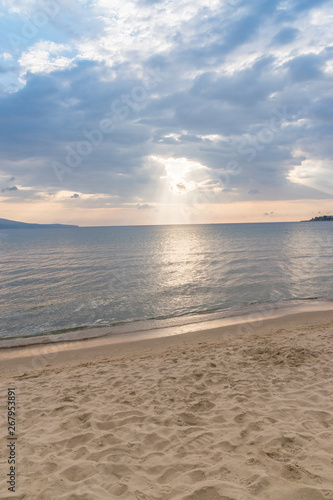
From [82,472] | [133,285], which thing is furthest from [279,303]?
[82,472]

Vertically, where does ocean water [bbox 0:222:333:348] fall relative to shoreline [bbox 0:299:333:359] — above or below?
above

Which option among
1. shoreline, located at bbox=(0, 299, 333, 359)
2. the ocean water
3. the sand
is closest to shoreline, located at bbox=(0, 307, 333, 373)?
shoreline, located at bbox=(0, 299, 333, 359)

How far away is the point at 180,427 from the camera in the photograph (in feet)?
19.9

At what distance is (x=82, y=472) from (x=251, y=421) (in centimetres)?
335

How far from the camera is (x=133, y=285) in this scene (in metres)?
27.3

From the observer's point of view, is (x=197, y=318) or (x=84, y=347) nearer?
(x=84, y=347)

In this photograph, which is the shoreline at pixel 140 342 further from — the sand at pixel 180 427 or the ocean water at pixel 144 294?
the sand at pixel 180 427

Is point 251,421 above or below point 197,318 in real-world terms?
above

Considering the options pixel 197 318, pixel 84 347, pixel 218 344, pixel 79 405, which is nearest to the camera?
pixel 79 405

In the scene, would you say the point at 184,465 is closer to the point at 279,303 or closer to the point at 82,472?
the point at 82,472

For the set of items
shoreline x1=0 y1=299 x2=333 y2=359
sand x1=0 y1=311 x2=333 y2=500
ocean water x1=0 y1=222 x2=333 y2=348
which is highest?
sand x1=0 y1=311 x2=333 y2=500

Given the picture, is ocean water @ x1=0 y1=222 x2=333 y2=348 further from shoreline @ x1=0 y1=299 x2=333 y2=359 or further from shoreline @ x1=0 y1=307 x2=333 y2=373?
shoreline @ x1=0 y1=307 x2=333 y2=373

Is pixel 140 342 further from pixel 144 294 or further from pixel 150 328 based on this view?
pixel 144 294

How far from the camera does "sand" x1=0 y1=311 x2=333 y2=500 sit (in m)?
4.43
